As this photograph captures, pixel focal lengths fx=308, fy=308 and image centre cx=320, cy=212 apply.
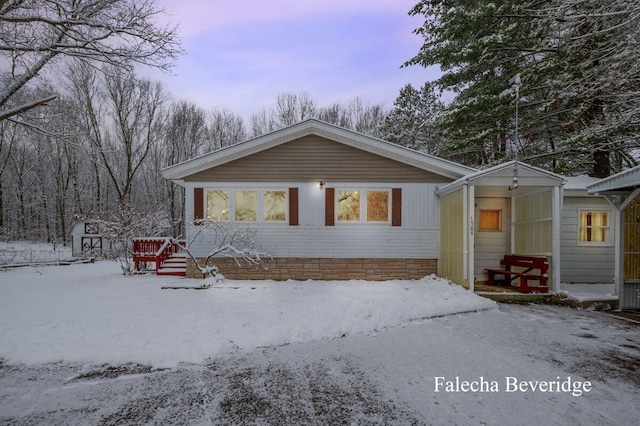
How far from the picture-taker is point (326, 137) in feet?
32.9

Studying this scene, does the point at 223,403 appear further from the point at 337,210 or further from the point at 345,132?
the point at 345,132

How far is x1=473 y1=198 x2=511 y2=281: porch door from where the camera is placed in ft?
33.0

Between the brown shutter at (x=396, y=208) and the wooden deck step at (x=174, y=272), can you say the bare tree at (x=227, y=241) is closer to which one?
the wooden deck step at (x=174, y=272)

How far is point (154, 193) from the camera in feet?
94.2

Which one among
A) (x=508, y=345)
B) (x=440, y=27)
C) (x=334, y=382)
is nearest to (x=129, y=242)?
(x=334, y=382)

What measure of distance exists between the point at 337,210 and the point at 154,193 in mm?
24630

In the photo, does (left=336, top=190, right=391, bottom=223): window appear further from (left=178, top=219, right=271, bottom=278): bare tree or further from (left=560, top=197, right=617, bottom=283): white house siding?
(left=560, top=197, right=617, bottom=283): white house siding

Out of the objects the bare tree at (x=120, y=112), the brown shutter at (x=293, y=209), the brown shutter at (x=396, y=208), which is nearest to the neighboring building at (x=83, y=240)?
the bare tree at (x=120, y=112)

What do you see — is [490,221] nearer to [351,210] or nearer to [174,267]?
[351,210]

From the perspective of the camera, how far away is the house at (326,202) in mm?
9914

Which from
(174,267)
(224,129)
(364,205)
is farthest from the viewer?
(224,129)

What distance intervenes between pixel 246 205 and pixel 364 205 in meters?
3.86

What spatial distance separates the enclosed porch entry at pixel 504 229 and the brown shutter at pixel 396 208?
1.24 m

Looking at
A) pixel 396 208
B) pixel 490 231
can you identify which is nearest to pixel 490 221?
pixel 490 231
